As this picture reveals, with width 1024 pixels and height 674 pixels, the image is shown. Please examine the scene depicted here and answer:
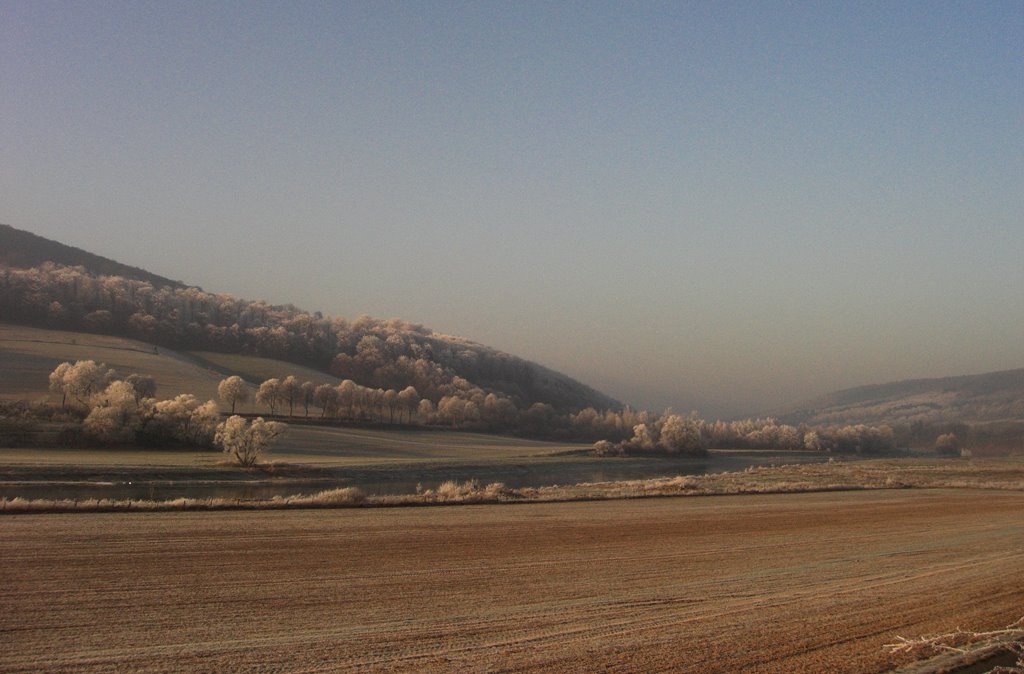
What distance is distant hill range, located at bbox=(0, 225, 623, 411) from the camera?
132 meters

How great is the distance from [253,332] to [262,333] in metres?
1.81

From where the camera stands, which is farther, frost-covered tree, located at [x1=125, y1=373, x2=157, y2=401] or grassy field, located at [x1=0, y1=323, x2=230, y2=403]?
grassy field, located at [x1=0, y1=323, x2=230, y2=403]

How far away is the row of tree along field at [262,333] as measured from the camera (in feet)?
433

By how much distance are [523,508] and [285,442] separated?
53.3 metres

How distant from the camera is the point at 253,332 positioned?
15288cm

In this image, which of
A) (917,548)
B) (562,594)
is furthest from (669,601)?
(917,548)

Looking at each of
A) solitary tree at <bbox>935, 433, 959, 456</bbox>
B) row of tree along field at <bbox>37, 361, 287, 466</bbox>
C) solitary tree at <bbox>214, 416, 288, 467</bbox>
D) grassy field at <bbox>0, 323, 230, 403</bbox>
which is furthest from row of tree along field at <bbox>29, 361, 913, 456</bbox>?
solitary tree at <bbox>214, 416, 288, 467</bbox>

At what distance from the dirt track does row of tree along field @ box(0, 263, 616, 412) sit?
129m

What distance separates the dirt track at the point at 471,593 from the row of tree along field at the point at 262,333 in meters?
129

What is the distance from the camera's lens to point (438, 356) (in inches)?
7328

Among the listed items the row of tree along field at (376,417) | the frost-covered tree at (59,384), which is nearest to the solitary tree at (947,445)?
the row of tree along field at (376,417)

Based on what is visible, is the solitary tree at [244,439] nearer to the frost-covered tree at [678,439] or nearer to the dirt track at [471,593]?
the dirt track at [471,593]

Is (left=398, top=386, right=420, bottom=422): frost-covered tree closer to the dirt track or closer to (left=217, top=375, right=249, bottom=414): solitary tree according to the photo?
(left=217, top=375, right=249, bottom=414): solitary tree

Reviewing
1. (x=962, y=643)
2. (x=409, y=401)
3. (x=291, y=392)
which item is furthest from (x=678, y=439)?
(x=962, y=643)
